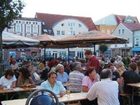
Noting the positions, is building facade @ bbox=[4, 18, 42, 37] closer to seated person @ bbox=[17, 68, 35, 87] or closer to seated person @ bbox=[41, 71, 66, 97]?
seated person @ bbox=[17, 68, 35, 87]

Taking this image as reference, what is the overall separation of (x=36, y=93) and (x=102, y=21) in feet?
248

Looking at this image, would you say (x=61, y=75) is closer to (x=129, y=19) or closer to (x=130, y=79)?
(x=130, y=79)

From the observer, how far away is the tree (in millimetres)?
10633

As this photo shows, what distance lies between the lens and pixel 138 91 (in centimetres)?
966

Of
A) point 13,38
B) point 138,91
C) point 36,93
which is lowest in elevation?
point 138,91

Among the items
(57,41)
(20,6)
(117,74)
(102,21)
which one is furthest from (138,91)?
(102,21)

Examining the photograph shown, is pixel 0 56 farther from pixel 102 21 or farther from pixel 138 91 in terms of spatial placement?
pixel 102 21

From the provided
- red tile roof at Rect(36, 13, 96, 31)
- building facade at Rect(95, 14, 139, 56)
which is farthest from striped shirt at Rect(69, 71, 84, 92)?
red tile roof at Rect(36, 13, 96, 31)

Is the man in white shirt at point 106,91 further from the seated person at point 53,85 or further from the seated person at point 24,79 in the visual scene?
the seated person at point 24,79

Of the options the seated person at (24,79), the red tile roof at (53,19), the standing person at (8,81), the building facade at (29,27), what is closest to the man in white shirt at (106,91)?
the seated person at (24,79)

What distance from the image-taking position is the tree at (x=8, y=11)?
10.6 m

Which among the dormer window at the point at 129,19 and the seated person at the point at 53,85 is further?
the dormer window at the point at 129,19

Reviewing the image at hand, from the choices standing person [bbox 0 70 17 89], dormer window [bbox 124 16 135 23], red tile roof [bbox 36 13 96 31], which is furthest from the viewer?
dormer window [bbox 124 16 135 23]

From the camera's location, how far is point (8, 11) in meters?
10.9
